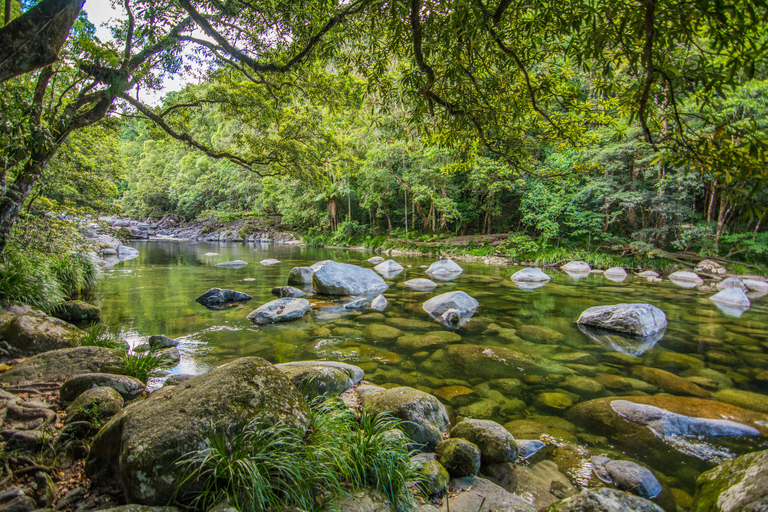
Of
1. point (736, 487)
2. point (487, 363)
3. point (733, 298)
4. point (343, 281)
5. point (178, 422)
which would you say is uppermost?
point (178, 422)

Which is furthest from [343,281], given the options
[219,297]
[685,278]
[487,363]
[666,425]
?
[685,278]

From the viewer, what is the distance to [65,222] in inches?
296

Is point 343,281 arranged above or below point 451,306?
above

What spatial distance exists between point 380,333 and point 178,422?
4.70m

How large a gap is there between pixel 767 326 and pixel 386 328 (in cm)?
883

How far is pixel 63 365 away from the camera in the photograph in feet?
13.2

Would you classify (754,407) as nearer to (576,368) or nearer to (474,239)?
(576,368)

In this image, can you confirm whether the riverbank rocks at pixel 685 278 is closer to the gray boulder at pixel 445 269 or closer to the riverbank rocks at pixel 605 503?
the gray boulder at pixel 445 269

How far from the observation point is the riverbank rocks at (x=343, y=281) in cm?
1020

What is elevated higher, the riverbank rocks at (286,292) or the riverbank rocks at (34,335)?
the riverbank rocks at (34,335)

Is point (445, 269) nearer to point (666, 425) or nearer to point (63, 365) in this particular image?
point (666, 425)

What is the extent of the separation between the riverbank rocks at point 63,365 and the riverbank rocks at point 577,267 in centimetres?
1740

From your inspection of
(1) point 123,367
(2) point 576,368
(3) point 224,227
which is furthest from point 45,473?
(3) point 224,227

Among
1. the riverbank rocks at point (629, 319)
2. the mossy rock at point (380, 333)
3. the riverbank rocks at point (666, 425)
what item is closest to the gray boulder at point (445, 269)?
the riverbank rocks at point (629, 319)
